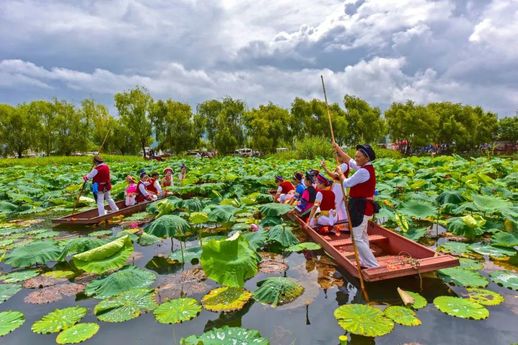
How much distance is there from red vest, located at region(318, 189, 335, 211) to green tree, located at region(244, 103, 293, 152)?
1307 inches

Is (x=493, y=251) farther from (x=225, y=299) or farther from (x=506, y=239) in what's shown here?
(x=225, y=299)

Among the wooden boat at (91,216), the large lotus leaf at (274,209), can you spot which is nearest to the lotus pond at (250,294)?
the large lotus leaf at (274,209)

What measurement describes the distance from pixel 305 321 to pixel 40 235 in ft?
21.7

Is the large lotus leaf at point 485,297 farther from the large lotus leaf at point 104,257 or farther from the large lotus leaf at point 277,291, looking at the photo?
the large lotus leaf at point 104,257

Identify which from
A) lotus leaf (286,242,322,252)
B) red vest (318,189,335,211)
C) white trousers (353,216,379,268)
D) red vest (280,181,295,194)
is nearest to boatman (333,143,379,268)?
white trousers (353,216,379,268)

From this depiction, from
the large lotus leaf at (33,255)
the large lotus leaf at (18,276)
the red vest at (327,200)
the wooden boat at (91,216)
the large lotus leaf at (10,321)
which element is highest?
the red vest at (327,200)

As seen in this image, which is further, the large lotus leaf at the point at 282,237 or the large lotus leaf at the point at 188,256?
the large lotus leaf at the point at 282,237

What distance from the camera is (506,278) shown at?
4.80m

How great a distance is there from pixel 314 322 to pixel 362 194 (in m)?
1.66

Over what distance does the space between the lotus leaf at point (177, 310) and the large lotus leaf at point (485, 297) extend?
11.1 ft

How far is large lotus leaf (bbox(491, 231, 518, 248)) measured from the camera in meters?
5.61

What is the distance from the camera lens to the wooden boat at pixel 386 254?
14.4ft

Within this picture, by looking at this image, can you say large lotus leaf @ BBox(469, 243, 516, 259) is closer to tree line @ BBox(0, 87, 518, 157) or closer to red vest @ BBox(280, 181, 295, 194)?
red vest @ BBox(280, 181, 295, 194)

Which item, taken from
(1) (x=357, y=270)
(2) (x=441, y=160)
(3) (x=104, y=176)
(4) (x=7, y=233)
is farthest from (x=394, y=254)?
(2) (x=441, y=160)
